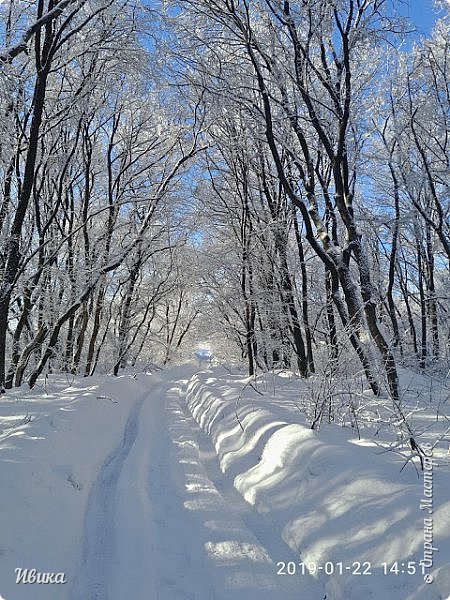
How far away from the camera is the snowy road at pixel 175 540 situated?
2771 millimetres

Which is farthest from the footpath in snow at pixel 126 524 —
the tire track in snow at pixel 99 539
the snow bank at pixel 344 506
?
the snow bank at pixel 344 506

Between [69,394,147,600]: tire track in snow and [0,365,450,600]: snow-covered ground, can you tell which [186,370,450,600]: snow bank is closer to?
[0,365,450,600]: snow-covered ground

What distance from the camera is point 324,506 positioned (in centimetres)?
343

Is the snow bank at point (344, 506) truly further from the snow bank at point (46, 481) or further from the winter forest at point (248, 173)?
the snow bank at point (46, 481)

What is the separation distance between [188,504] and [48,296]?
32.0 feet

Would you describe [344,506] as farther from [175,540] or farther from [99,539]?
[99,539]

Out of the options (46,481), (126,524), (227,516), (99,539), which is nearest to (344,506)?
(227,516)

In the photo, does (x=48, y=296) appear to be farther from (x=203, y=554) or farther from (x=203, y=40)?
(x=203, y=554)

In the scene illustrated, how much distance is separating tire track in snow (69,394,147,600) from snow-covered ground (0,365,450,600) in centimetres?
1

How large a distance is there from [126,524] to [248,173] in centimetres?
1472

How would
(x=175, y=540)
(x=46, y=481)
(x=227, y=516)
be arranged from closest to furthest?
(x=175, y=540) → (x=227, y=516) → (x=46, y=481)

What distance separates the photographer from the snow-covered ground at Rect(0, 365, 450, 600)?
2693 mm

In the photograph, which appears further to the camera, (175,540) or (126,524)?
(126,524)

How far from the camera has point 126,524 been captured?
3.67 metres
